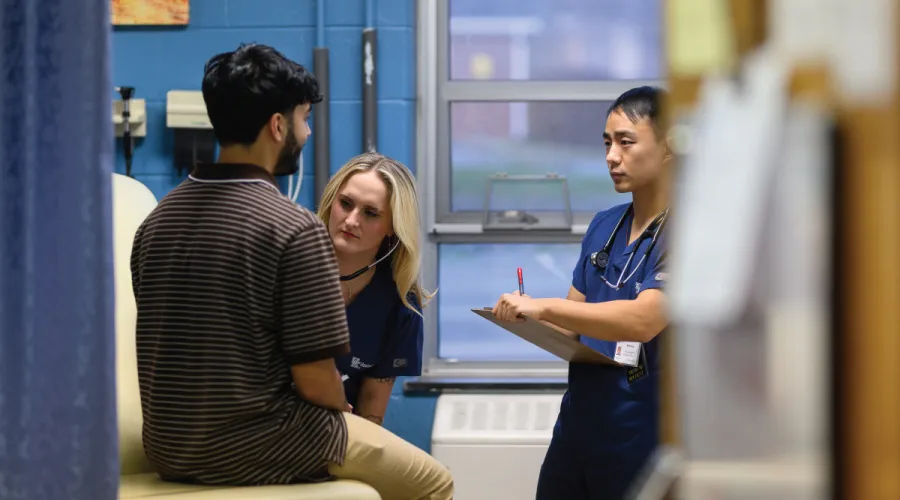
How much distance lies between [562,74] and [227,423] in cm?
235

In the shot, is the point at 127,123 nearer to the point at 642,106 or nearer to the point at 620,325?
the point at 642,106

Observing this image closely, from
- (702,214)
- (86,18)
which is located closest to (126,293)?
(86,18)

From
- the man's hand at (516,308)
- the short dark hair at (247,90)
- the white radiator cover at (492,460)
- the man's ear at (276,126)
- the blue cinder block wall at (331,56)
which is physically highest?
the blue cinder block wall at (331,56)

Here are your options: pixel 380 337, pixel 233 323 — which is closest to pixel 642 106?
pixel 380 337

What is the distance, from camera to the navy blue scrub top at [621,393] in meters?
2.11

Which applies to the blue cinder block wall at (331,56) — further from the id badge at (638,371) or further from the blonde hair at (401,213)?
the id badge at (638,371)

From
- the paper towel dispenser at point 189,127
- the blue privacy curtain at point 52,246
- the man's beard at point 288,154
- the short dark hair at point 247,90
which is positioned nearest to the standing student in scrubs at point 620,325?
the man's beard at point 288,154

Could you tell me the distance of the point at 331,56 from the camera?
11.1ft

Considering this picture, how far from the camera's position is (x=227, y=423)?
157cm

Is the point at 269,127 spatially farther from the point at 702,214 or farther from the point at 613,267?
the point at 702,214

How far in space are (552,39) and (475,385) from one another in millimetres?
1293

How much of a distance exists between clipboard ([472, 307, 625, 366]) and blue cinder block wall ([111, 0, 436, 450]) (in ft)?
4.06

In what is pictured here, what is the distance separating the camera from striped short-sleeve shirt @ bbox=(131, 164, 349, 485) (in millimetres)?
1540

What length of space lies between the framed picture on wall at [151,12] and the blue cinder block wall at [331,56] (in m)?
0.03
